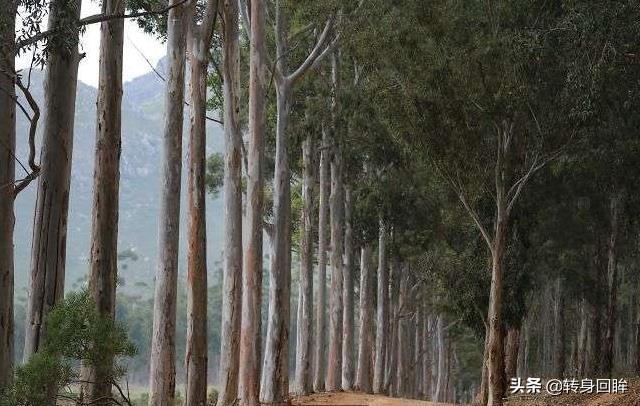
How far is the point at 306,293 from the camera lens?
77.8ft

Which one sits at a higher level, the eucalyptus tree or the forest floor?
the eucalyptus tree

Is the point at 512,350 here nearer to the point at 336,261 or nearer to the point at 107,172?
the point at 336,261

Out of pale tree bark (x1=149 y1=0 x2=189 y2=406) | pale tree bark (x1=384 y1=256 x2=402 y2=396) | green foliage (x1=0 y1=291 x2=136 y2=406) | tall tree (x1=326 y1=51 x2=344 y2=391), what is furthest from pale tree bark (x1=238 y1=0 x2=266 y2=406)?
pale tree bark (x1=384 y1=256 x2=402 y2=396)

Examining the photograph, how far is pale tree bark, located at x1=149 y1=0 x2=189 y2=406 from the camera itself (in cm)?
1126

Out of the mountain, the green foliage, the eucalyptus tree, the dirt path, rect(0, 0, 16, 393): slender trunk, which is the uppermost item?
the mountain

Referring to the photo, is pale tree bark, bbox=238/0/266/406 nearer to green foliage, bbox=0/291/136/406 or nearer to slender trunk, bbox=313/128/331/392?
green foliage, bbox=0/291/136/406

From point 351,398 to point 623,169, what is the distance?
29.1 ft

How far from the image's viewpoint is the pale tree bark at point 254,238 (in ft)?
53.3

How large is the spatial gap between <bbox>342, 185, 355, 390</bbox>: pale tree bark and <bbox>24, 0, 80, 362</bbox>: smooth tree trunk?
18564 millimetres

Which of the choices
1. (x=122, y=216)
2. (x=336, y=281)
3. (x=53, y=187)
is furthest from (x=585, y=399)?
(x=122, y=216)

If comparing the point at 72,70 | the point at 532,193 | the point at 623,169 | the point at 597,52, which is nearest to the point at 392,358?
the point at 532,193

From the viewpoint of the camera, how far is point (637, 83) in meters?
17.3

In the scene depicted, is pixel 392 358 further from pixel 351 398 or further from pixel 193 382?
pixel 193 382

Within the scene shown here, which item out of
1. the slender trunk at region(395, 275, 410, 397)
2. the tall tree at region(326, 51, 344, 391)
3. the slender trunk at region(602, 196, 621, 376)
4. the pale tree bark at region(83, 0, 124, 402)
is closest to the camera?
the pale tree bark at region(83, 0, 124, 402)
